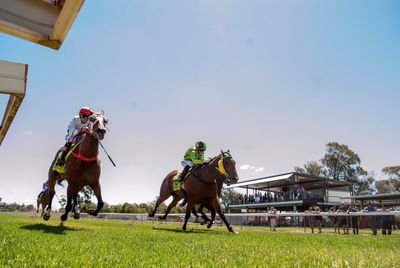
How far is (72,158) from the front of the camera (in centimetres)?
880

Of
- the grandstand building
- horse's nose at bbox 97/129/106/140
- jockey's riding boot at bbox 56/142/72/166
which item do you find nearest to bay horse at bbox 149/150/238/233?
jockey's riding boot at bbox 56/142/72/166

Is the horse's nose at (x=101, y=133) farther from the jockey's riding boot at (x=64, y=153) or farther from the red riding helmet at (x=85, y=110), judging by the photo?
the jockey's riding boot at (x=64, y=153)

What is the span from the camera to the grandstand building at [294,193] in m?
38.3

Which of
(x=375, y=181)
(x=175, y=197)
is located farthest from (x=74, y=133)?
(x=375, y=181)

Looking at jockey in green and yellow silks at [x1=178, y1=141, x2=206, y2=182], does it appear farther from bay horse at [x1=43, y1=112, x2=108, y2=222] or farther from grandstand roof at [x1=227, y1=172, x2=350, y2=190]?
grandstand roof at [x1=227, y1=172, x2=350, y2=190]

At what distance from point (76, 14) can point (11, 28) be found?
21.2 inches

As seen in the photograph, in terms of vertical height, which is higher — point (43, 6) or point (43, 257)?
point (43, 6)

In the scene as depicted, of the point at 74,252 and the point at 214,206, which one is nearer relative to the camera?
the point at 74,252

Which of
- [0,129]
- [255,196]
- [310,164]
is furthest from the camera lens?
[310,164]

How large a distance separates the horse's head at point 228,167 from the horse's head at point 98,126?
442cm

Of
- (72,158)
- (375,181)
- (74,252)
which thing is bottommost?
(74,252)

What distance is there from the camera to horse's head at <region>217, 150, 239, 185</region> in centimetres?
1143

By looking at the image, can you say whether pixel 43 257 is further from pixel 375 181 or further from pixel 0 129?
pixel 375 181

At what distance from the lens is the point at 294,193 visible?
39.2 meters
